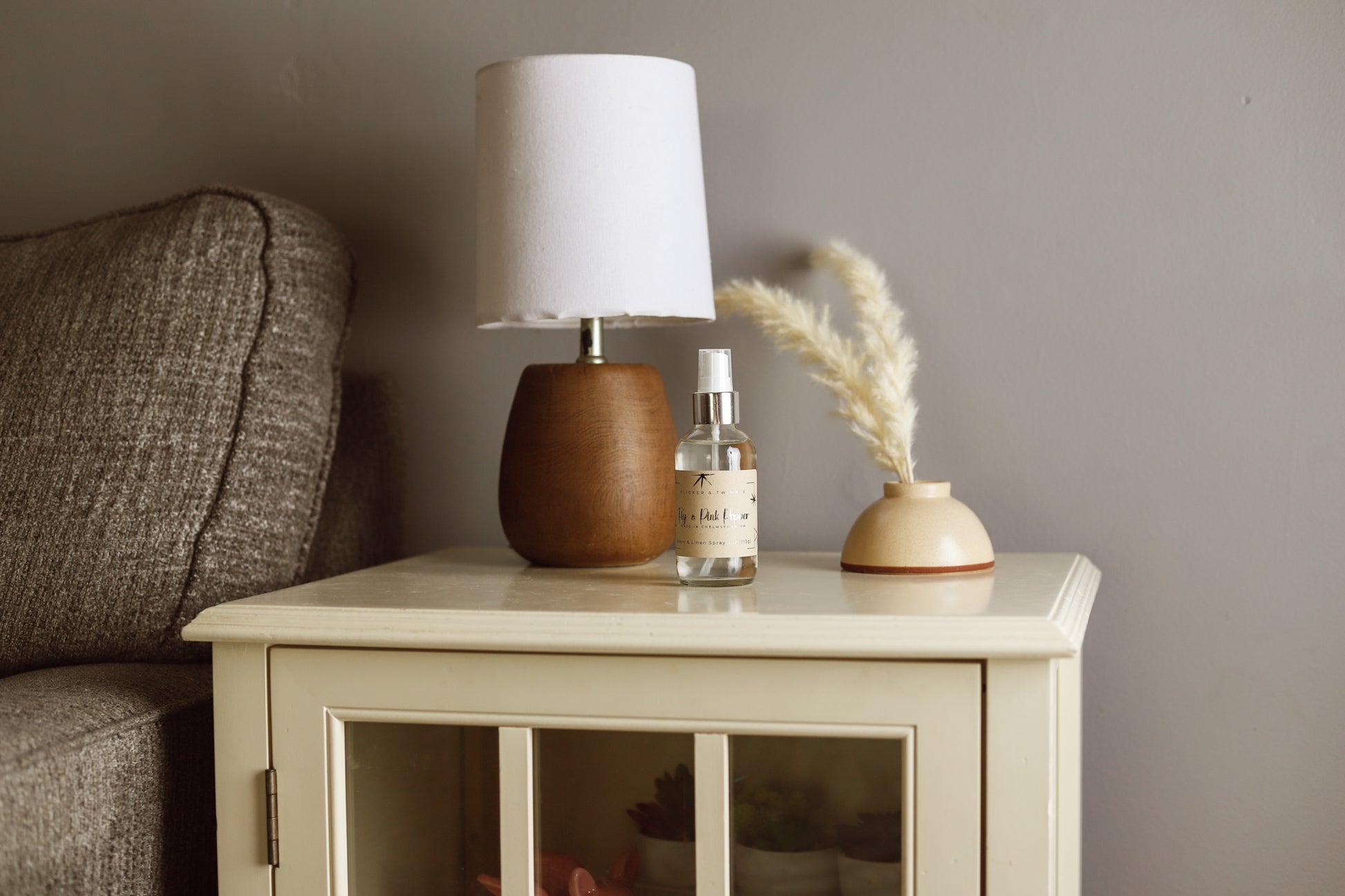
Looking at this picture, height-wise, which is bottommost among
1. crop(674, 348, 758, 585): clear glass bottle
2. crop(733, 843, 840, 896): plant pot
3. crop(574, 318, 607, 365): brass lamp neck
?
crop(733, 843, 840, 896): plant pot

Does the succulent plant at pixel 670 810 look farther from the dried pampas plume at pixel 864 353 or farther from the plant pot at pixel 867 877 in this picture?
the dried pampas plume at pixel 864 353

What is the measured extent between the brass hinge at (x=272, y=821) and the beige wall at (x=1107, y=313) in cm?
51

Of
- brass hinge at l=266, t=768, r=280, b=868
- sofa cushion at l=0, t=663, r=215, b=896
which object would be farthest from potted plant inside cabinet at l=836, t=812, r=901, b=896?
sofa cushion at l=0, t=663, r=215, b=896

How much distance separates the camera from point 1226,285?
40.3 inches

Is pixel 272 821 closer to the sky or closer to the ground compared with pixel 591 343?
closer to the ground

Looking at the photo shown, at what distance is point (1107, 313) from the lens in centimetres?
105

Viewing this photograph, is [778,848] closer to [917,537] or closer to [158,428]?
[917,537]

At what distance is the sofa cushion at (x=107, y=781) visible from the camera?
682 millimetres

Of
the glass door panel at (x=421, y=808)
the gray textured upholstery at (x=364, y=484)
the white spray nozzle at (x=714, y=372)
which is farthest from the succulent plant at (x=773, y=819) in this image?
the gray textured upholstery at (x=364, y=484)

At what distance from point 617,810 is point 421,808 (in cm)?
14

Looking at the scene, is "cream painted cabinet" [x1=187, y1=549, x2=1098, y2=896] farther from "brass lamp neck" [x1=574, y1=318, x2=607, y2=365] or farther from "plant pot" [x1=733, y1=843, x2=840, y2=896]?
"brass lamp neck" [x1=574, y1=318, x2=607, y2=365]

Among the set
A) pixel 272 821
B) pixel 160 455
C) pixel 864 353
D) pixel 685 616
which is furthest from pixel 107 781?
pixel 864 353

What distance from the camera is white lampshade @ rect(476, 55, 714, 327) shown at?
88cm

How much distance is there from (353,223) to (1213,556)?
0.94 meters
